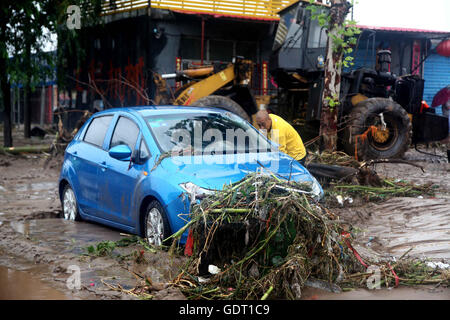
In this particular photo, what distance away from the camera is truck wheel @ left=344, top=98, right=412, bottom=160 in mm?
12906

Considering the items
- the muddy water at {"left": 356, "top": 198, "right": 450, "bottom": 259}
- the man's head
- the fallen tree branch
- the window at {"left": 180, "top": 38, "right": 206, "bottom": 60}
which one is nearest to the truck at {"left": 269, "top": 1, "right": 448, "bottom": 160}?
the muddy water at {"left": 356, "top": 198, "right": 450, "bottom": 259}

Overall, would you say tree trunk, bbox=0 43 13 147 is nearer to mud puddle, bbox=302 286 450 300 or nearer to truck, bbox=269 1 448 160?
truck, bbox=269 1 448 160

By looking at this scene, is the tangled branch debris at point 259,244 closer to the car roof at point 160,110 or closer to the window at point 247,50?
the car roof at point 160,110

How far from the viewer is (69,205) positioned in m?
8.35

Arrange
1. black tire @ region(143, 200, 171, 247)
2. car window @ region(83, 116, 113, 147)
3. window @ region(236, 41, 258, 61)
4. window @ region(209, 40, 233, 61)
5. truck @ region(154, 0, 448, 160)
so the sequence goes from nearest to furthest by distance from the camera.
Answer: black tire @ region(143, 200, 171, 247), car window @ region(83, 116, 113, 147), truck @ region(154, 0, 448, 160), window @ region(209, 40, 233, 61), window @ region(236, 41, 258, 61)

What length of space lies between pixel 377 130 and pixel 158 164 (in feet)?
27.9

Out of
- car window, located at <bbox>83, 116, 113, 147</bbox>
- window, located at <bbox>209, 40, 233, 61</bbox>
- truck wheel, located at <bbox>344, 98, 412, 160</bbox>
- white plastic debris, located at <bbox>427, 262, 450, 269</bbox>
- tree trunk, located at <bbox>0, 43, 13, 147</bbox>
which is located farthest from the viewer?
window, located at <bbox>209, 40, 233, 61</bbox>

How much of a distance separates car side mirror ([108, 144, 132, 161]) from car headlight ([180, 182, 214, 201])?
46.3 inches

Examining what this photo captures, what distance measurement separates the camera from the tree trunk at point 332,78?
11.0 metres

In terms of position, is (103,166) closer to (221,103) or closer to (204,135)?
(204,135)

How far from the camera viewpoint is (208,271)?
4918 millimetres

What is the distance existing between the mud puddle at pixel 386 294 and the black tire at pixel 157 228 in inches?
63.4

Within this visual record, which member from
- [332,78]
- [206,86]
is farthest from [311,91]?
[206,86]

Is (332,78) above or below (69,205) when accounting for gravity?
above
